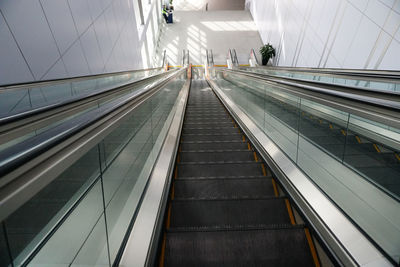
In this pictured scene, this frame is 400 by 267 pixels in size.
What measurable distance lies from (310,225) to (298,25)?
11.7 m

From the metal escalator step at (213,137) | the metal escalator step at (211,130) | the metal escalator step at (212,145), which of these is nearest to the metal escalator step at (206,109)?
the metal escalator step at (211,130)

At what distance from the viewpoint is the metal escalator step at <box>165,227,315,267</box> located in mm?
1543

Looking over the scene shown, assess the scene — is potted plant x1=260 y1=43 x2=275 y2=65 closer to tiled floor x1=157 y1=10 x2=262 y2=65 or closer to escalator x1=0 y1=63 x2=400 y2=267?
tiled floor x1=157 y1=10 x2=262 y2=65

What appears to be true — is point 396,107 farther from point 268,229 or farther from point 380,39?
point 380,39

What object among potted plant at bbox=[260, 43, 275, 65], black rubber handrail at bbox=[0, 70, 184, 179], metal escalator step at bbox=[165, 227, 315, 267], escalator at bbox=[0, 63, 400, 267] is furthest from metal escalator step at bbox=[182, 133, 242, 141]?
potted plant at bbox=[260, 43, 275, 65]

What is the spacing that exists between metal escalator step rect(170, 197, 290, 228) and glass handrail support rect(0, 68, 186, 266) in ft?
1.31

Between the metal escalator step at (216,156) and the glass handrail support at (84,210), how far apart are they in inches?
53.9

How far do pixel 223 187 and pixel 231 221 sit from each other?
0.48 m

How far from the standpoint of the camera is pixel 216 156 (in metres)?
3.22

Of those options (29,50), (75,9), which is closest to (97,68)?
(75,9)

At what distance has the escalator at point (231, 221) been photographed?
62.3 inches

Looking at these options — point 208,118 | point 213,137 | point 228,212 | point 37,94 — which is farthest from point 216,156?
point 37,94

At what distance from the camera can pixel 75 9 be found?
20.8ft

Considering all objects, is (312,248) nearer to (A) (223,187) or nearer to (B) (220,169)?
(A) (223,187)
